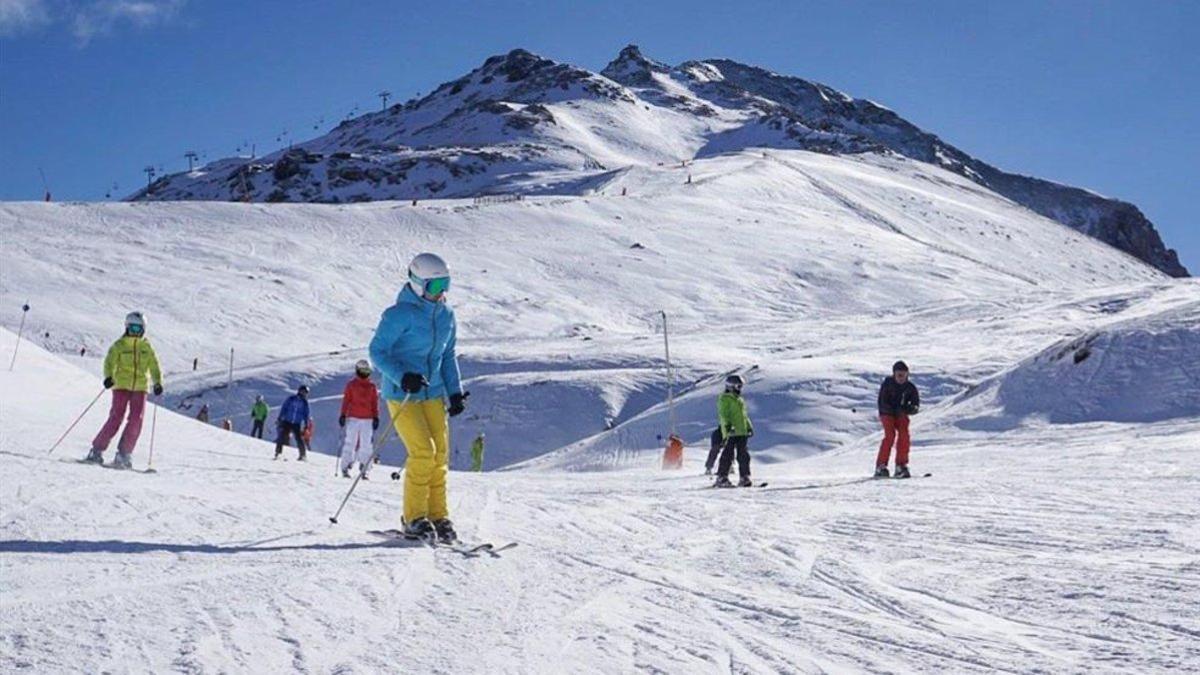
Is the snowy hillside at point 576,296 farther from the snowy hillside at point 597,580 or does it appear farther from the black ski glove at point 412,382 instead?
the black ski glove at point 412,382

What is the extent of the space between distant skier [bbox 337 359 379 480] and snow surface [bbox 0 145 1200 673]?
953 mm

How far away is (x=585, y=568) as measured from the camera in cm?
614

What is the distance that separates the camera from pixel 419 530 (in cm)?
700

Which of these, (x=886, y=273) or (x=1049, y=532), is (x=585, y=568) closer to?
(x=1049, y=532)

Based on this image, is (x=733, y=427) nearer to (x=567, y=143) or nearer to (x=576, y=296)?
(x=576, y=296)

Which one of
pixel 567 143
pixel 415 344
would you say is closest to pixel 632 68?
pixel 567 143

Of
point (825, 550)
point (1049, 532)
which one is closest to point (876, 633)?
point (825, 550)

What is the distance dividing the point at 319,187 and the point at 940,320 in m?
85.9

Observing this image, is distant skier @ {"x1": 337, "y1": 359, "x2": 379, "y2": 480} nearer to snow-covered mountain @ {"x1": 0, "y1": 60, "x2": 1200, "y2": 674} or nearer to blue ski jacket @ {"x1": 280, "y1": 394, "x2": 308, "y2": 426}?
snow-covered mountain @ {"x1": 0, "y1": 60, "x2": 1200, "y2": 674}

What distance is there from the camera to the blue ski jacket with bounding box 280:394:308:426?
62.7 ft

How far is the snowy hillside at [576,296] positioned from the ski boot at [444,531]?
691 inches

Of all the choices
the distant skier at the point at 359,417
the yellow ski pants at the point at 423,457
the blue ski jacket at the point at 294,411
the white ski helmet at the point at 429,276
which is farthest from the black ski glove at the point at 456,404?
the blue ski jacket at the point at 294,411

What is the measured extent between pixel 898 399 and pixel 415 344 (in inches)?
337

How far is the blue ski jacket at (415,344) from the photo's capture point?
7281 millimetres
